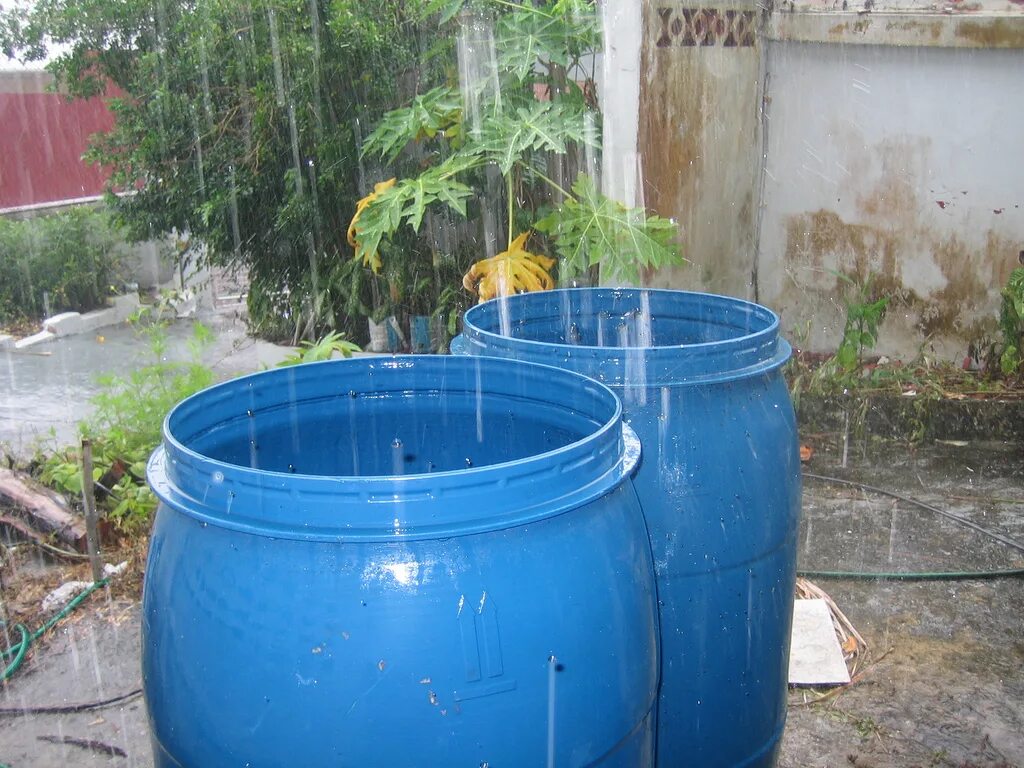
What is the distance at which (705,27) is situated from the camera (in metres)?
5.17

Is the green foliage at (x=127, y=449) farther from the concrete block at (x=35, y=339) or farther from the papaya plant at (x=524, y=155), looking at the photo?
the concrete block at (x=35, y=339)

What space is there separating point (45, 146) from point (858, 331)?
9.57 meters

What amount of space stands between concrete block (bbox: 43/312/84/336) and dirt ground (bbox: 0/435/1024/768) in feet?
16.4

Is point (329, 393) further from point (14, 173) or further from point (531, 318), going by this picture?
point (14, 173)

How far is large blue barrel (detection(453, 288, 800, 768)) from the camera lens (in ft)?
6.94

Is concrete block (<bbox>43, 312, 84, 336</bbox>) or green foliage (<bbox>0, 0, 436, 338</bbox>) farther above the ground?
green foliage (<bbox>0, 0, 436, 338</bbox>)

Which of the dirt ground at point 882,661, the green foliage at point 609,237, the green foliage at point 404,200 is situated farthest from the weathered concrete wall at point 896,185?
the green foliage at point 404,200

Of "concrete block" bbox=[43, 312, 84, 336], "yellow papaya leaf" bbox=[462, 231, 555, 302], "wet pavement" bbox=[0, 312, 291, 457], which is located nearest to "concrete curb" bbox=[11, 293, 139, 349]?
"concrete block" bbox=[43, 312, 84, 336]

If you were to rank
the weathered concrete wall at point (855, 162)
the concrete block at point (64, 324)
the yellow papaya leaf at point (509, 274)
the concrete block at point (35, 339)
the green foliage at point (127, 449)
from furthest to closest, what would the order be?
the concrete block at point (64, 324)
the concrete block at point (35, 339)
the weathered concrete wall at point (855, 162)
the yellow papaya leaf at point (509, 274)
the green foliage at point (127, 449)

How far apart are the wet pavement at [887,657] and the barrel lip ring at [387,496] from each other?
1.88 metres

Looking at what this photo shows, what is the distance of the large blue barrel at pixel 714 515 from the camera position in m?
2.12

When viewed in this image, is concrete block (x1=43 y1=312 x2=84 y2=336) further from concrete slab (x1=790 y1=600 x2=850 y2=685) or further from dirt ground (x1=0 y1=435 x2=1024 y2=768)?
concrete slab (x1=790 y1=600 x2=850 y2=685)

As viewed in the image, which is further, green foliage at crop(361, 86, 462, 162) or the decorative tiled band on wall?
the decorative tiled band on wall

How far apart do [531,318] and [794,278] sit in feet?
11.9
